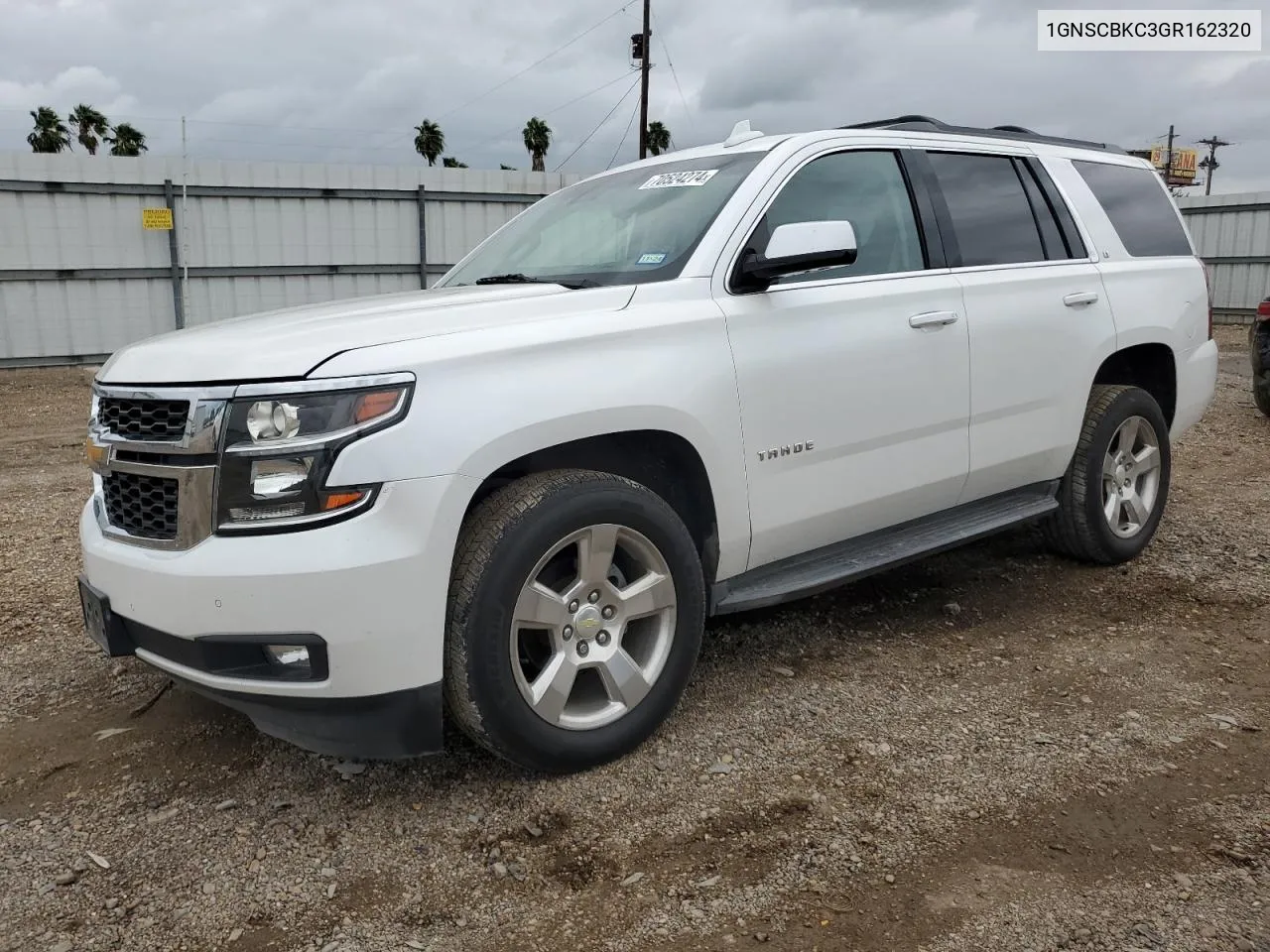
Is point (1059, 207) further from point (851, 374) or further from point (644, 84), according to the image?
point (644, 84)

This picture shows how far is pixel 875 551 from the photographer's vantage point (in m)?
3.58

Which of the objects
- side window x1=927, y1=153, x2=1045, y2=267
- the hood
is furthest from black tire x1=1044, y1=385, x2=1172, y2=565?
the hood

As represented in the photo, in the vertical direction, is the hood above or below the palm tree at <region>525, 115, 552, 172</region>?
below

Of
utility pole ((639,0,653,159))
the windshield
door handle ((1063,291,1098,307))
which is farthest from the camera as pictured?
utility pole ((639,0,653,159))

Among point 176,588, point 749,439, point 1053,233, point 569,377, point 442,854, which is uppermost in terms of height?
point 1053,233

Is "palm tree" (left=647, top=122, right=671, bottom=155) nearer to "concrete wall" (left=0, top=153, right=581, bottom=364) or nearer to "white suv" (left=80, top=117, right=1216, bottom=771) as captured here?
"concrete wall" (left=0, top=153, right=581, bottom=364)

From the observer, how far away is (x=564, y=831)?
262 cm

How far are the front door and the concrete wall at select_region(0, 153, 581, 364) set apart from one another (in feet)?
41.8

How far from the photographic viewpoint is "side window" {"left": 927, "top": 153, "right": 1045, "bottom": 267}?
393 centimetres

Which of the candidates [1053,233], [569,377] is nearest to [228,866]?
[569,377]

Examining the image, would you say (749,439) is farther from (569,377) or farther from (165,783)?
(165,783)

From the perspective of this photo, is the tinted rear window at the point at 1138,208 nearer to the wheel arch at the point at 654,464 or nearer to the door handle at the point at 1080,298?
the door handle at the point at 1080,298

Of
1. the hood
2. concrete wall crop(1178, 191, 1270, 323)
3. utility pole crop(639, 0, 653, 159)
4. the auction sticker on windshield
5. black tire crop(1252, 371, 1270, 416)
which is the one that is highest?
utility pole crop(639, 0, 653, 159)

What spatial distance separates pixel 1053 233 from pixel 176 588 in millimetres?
3707
